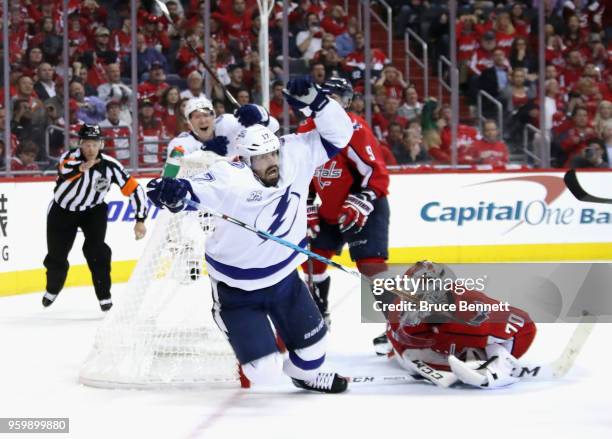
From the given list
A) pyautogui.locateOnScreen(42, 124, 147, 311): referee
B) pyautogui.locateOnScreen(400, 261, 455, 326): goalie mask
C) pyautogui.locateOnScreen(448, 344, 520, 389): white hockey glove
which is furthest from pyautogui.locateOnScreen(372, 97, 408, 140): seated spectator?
pyautogui.locateOnScreen(448, 344, 520, 389): white hockey glove

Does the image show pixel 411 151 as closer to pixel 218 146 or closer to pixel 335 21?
pixel 335 21

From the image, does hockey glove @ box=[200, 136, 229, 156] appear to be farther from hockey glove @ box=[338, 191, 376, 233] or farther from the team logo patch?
the team logo patch

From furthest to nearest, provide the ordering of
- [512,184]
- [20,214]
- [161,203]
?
[512,184] < [20,214] < [161,203]

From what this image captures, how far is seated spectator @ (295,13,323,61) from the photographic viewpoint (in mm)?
9766

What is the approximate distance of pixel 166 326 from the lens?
483 centimetres

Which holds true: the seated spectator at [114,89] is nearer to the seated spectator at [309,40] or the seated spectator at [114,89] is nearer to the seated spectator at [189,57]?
the seated spectator at [189,57]

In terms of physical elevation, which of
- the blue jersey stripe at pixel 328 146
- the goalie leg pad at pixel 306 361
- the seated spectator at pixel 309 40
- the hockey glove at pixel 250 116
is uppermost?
the seated spectator at pixel 309 40

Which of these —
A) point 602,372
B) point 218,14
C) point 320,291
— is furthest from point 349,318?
point 218,14

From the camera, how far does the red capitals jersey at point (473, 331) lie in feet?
14.3

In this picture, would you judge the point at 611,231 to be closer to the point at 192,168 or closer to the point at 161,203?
the point at 192,168

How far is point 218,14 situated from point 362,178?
197 inches

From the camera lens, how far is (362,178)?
16.7 feet

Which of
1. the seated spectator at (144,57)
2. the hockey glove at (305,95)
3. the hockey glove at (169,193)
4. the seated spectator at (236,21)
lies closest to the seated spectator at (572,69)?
the seated spectator at (236,21)

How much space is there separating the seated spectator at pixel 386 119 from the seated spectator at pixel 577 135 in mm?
1336
